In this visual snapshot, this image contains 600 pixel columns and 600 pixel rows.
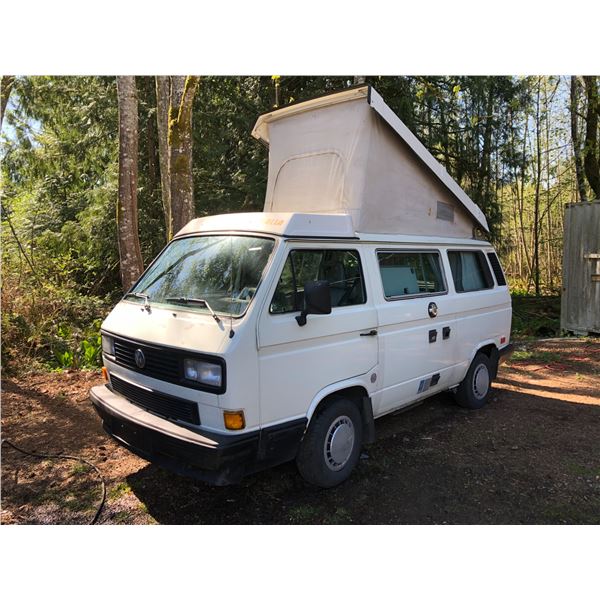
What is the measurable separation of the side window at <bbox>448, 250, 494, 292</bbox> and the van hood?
3.23 m

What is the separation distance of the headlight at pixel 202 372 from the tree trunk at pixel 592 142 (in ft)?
42.4

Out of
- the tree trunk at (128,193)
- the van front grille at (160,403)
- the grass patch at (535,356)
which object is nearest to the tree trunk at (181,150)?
the tree trunk at (128,193)

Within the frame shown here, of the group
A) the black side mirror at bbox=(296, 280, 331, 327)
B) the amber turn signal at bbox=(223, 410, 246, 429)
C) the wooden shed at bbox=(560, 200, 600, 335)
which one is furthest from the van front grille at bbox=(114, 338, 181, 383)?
the wooden shed at bbox=(560, 200, 600, 335)

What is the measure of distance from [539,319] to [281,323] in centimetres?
1174

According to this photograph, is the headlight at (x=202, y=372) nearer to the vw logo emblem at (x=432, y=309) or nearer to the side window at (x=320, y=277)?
the side window at (x=320, y=277)

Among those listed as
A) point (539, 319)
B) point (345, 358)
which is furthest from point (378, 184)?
point (539, 319)

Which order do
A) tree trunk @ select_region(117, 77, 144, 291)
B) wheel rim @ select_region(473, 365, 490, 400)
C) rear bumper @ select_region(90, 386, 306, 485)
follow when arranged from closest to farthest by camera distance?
rear bumper @ select_region(90, 386, 306, 485) → wheel rim @ select_region(473, 365, 490, 400) → tree trunk @ select_region(117, 77, 144, 291)

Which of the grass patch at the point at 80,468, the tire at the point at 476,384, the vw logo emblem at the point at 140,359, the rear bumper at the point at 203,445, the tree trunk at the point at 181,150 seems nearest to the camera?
the rear bumper at the point at 203,445

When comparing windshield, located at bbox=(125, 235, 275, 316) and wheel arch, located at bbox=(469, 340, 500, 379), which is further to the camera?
wheel arch, located at bbox=(469, 340, 500, 379)

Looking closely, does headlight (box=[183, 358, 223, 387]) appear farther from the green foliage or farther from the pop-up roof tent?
the green foliage

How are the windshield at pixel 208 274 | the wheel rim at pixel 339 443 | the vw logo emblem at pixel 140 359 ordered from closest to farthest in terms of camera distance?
1. the windshield at pixel 208 274
2. the vw logo emblem at pixel 140 359
3. the wheel rim at pixel 339 443

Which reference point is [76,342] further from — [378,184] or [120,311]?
[378,184]

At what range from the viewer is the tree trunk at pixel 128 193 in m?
7.90

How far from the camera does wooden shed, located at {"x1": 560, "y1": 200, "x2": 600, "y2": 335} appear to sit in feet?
34.4
